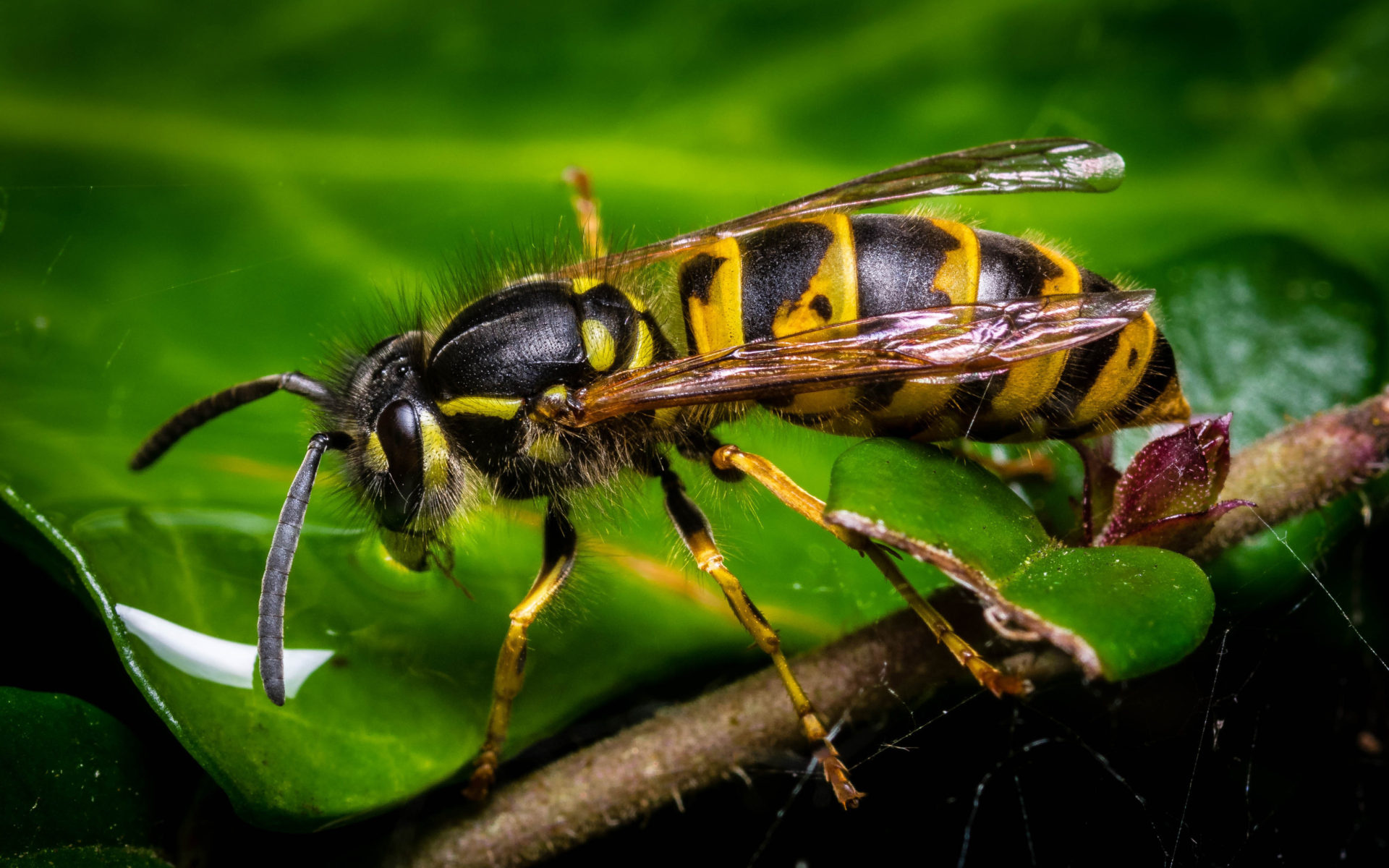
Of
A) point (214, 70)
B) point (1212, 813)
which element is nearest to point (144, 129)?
point (214, 70)

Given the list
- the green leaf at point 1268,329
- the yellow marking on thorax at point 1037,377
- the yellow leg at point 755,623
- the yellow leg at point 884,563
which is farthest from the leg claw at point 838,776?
the green leaf at point 1268,329

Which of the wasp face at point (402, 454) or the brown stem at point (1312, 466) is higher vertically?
the wasp face at point (402, 454)

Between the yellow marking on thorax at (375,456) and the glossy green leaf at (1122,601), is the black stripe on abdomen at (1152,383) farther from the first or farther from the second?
the yellow marking on thorax at (375,456)

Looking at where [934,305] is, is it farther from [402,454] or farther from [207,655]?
[207,655]

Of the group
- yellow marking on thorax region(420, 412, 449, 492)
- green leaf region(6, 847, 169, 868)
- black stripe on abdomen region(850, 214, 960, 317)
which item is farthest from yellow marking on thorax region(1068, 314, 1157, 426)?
green leaf region(6, 847, 169, 868)

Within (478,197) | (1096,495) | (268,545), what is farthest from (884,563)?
(478,197)
